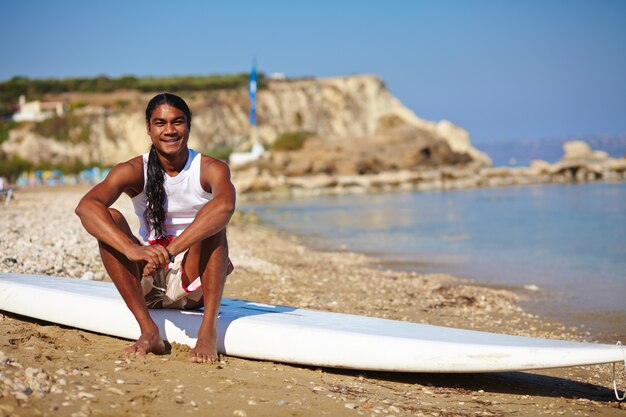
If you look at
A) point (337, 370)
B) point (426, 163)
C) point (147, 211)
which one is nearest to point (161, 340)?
point (147, 211)

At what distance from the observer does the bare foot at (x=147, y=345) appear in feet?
12.2

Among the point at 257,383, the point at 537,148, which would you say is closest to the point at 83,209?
the point at 257,383

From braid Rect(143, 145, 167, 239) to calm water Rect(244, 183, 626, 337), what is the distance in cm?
385

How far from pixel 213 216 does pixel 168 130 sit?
589 mm

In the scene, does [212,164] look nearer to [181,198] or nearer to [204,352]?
[181,198]

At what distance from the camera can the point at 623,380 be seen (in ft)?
14.0

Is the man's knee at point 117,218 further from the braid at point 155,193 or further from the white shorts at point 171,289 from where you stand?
the white shorts at point 171,289

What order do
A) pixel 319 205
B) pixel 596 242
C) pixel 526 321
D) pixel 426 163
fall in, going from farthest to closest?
1. pixel 426 163
2. pixel 319 205
3. pixel 596 242
4. pixel 526 321

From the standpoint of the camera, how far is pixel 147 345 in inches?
147

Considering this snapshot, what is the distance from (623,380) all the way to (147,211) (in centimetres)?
Result: 295

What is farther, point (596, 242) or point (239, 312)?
point (596, 242)

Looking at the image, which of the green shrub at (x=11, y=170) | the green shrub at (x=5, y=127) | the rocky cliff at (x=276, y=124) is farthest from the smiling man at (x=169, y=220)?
the green shrub at (x=5, y=127)

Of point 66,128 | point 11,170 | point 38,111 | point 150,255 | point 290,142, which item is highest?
point 38,111

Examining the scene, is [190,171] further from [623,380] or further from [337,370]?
[623,380]
